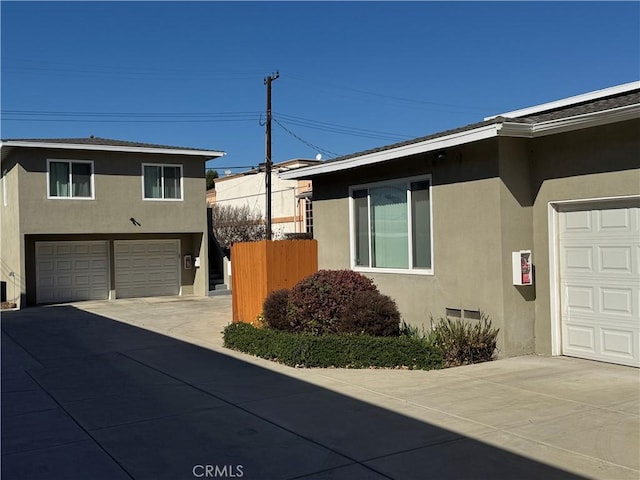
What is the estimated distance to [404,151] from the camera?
432 inches

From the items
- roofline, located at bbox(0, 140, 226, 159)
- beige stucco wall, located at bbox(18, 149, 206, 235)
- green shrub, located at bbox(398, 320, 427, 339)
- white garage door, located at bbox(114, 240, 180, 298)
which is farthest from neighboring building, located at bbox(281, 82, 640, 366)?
white garage door, located at bbox(114, 240, 180, 298)

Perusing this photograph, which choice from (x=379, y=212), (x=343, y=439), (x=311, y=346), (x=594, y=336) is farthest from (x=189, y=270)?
(x=343, y=439)

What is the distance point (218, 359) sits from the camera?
10.5 m

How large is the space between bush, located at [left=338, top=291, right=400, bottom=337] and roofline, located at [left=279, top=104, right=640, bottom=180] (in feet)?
8.64

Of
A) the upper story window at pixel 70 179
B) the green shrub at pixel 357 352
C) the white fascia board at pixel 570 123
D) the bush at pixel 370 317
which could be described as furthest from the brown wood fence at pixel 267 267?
the upper story window at pixel 70 179

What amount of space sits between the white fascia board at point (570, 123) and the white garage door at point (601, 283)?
1.24 metres

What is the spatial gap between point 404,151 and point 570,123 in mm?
2922

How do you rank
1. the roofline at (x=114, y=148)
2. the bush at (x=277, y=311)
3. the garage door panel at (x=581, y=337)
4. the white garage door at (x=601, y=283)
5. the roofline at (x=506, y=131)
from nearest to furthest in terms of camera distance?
the roofline at (x=506, y=131) → the white garage door at (x=601, y=283) → the garage door panel at (x=581, y=337) → the bush at (x=277, y=311) → the roofline at (x=114, y=148)

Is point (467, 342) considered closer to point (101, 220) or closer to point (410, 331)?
point (410, 331)

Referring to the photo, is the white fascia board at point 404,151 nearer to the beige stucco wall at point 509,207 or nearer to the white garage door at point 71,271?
the beige stucco wall at point 509,207

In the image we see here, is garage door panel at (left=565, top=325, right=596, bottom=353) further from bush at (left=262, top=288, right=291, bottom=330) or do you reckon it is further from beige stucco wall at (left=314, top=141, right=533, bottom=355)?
bush at (left=262, top=288, right=291, bottom=330)

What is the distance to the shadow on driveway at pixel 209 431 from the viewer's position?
17.1 ft

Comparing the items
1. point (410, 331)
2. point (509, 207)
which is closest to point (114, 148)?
point (410, 331)

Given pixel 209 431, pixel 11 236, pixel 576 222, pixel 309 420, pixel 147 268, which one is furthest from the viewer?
pixel 147 268
